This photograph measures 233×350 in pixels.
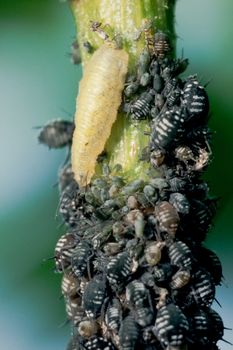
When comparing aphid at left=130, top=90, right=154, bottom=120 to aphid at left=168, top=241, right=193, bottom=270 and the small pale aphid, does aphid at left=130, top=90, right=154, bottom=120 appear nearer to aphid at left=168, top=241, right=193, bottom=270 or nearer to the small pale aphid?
the small pale aphid

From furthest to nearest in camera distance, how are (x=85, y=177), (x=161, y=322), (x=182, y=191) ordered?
(x=85, y=177)
(x=182, y=191)
(x=161, y=322)

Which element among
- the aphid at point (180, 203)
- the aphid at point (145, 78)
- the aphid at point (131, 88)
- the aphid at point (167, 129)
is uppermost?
the aphid at point (145, 78)

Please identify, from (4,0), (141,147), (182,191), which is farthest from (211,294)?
(4,0)

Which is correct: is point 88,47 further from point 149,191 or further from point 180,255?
point 180,255

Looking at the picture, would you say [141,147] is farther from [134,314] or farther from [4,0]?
[4,0]

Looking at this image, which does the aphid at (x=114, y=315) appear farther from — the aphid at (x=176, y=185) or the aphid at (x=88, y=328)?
the aphid at (x=176, y=185)

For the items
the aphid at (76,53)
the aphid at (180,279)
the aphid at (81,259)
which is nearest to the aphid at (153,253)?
the aphid at (180,279)
